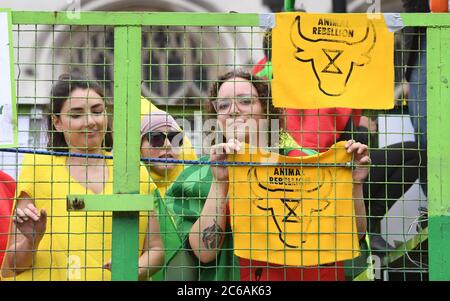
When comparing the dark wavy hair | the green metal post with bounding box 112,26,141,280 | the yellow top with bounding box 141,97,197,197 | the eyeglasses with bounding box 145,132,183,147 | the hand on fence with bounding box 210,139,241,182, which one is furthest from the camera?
the eyeglasses with bounding box 145,132,183,147

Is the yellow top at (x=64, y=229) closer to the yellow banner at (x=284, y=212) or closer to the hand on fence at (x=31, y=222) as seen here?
the hand on fence at (x=31, y=222)

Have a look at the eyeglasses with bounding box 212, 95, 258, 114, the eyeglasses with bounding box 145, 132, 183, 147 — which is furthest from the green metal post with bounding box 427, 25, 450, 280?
the eyeglasses with bounding box 145, 132, 183, 147

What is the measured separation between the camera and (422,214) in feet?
10.5

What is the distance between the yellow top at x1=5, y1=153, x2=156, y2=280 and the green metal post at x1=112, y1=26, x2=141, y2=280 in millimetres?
148

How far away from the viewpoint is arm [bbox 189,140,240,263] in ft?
9.74

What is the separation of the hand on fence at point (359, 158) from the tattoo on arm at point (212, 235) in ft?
1.72

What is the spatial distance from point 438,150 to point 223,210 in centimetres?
78

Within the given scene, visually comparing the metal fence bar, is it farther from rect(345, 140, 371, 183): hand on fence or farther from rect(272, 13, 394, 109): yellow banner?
rect(345, 140, 371, 183): hand on fence

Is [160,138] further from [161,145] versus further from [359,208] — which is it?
[359,208]

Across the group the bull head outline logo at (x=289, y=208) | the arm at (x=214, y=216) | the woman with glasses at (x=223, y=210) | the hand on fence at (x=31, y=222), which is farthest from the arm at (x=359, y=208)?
the hand on fence at (x=31, y=222)

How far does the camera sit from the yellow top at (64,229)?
3.02 meters

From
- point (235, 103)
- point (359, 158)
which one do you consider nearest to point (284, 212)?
point (359, 158)

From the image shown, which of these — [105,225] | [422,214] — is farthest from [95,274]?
[422,214]
